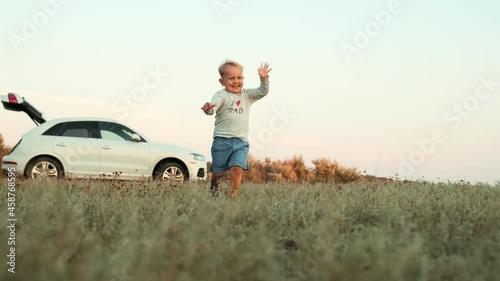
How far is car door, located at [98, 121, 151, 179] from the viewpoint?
15.4 metres

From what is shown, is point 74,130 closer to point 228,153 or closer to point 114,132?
point 114,132

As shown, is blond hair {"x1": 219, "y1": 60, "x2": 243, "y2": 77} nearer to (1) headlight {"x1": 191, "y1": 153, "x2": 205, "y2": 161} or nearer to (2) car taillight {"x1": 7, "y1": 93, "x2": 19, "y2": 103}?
(1) headlight {"x1": 191, "y1": 153, "x2": 205, "y2": 161}

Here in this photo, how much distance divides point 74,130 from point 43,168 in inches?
48.9

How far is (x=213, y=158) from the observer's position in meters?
9.38

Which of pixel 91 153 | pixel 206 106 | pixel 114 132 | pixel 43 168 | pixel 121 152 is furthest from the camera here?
pixel 114 132

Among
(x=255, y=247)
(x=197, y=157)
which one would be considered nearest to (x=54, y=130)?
(x=197, y=157)

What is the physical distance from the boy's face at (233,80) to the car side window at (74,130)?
7181 mm

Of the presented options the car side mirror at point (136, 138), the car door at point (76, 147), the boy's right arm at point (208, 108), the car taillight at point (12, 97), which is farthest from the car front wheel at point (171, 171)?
the boy's right arm at point (208, 108)

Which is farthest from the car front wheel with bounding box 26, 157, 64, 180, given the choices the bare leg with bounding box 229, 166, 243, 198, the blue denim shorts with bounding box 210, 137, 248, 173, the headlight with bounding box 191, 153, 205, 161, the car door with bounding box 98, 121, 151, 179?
the bare leg with bounding box 229, 166, 243, 198

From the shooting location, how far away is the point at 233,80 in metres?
9.22

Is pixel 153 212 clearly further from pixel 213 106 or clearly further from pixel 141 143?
pixel 141 143

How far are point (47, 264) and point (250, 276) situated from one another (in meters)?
1.28

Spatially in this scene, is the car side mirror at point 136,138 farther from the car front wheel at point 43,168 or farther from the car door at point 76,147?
the car front wheel at point 43,168

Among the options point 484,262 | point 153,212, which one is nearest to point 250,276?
point 484,262
